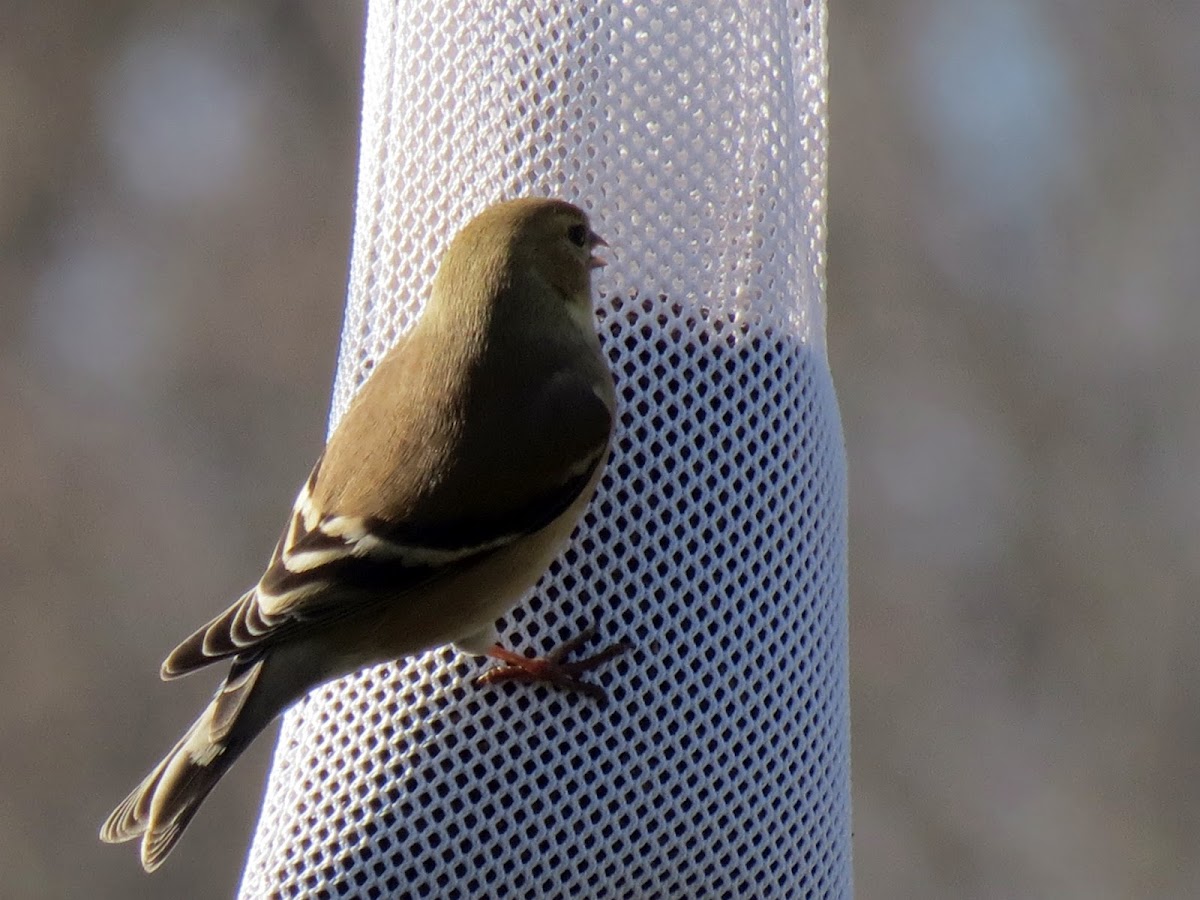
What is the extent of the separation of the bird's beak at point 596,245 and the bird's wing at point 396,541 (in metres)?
0.31

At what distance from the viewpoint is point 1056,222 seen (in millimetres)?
9703

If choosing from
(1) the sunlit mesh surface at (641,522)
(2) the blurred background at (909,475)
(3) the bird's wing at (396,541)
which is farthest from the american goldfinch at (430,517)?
(2) the blurred background at (909,475)

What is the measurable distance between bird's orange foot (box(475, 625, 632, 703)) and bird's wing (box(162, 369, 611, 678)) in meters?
0.27

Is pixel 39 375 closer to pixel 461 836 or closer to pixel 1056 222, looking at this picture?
pixel 1056 222

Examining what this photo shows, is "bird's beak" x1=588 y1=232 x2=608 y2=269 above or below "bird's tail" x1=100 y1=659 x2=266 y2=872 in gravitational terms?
above

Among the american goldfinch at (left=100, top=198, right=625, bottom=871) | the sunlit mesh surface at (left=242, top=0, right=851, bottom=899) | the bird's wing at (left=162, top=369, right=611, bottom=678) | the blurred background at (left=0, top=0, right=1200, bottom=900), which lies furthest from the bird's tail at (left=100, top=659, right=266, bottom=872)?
the blurred background at (left=0, top=0, right=1200, bottom=900)

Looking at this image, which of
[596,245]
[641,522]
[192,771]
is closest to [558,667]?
[641,522]

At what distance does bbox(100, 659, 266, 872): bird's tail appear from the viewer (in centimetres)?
324

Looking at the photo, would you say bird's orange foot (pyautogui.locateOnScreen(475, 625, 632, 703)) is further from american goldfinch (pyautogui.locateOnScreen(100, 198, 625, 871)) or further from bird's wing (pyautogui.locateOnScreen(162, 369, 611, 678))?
bird's wing (pyautogui.locateOnScreen(162, 369, 611, 678))

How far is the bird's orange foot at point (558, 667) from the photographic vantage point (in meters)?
3.39

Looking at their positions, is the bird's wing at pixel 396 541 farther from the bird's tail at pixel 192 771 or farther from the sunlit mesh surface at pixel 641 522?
the sunlit mesh surface at pixel 641 522

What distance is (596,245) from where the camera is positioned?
352cm

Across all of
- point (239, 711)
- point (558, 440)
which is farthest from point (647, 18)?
point (239, 711)

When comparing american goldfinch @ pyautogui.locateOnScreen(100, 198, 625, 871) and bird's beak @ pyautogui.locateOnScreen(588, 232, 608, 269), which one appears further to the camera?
bird's beak @ pyautogui.locateOnScreen(588, 232, 608, 269)
